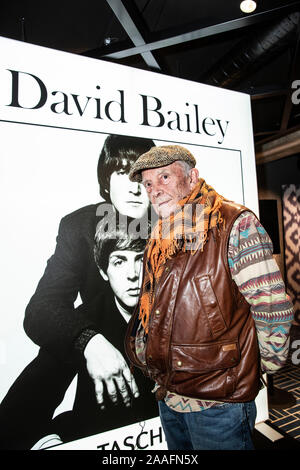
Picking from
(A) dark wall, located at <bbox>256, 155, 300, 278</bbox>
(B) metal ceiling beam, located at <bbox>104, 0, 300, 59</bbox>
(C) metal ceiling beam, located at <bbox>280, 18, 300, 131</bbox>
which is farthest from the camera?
(A) dark wall, located at <bbox>256, 155, 300, 278</bbox>

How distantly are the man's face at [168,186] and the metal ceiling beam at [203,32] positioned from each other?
1534 millimetres

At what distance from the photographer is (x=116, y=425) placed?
1.73 m

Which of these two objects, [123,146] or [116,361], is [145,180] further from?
[116,361]

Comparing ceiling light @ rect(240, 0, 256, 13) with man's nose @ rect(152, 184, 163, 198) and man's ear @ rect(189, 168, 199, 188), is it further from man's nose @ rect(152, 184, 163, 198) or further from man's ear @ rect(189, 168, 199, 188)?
man's nose @ rect(152, 184, 163, 198)

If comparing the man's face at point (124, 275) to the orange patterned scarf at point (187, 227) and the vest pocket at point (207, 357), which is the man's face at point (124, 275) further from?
the vest pocket at point (207, 357)

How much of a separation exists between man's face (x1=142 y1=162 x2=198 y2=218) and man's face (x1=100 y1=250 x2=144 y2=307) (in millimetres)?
694

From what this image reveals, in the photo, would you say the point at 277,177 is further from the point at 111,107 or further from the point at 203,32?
the point at 111,107

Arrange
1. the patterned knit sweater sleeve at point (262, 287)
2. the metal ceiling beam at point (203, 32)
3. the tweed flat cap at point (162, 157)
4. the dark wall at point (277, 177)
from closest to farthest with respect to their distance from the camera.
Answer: the patterned knit sweater sleeve at point (262, 287), the tweed flat cap at point (162, 157), the metal ceiling beam at point (203, 32), the dark wall at point (277, 177)

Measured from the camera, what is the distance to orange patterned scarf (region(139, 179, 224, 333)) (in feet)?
3.50

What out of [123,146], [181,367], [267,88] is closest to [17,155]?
[123,146]

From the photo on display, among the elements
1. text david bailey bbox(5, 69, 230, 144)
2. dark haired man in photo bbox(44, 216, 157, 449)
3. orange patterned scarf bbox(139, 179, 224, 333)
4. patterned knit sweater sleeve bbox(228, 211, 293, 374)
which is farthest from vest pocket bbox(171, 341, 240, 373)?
text david bailey bbox(5, 69, 230, 144)

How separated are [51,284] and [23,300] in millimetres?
171

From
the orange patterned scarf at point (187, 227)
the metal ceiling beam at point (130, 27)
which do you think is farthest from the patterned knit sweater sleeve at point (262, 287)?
the metal ceiling beam at point (130, 27)

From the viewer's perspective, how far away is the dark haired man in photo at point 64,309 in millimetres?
1563
